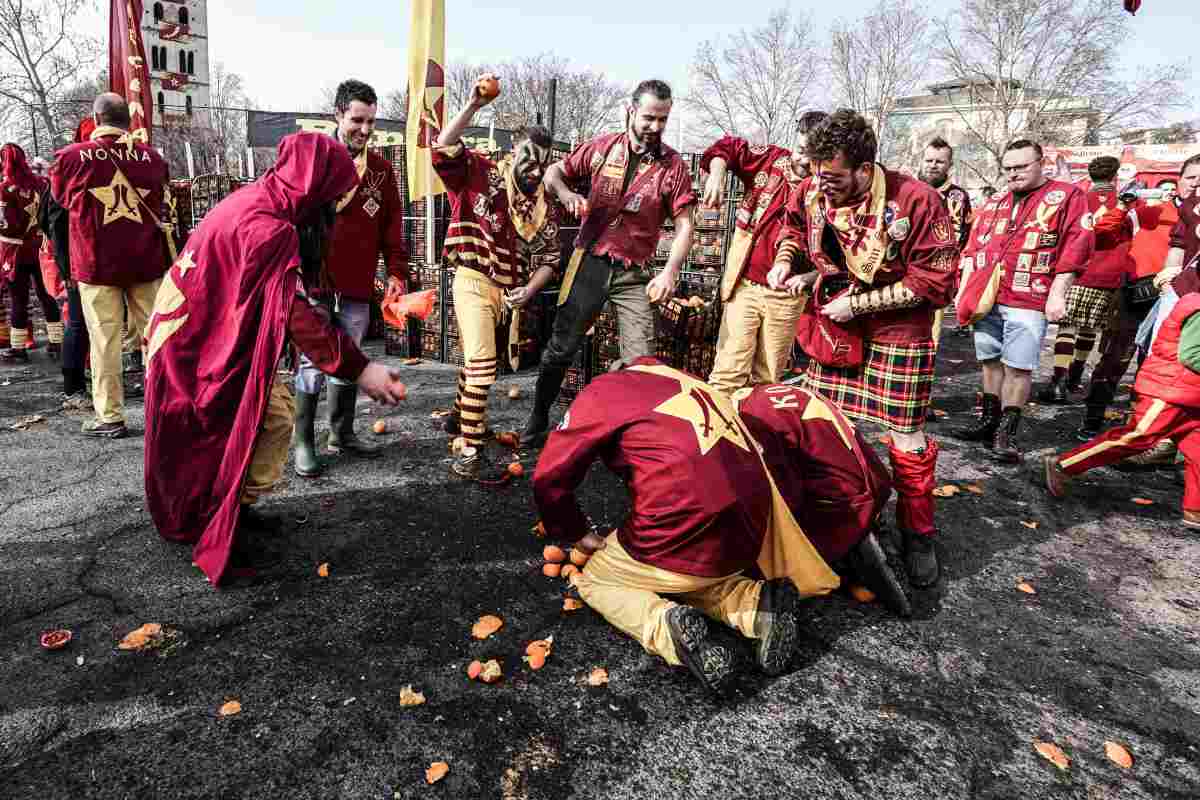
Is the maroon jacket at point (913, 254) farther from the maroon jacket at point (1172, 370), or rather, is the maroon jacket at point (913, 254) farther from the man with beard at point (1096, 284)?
the man with beard at point (1096, 284)

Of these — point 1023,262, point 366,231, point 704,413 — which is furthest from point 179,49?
point 704,413

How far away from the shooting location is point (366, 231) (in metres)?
4.62

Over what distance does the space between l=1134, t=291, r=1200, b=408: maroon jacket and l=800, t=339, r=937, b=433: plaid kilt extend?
5.72 feet

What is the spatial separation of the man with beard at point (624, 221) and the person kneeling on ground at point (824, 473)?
173 cm

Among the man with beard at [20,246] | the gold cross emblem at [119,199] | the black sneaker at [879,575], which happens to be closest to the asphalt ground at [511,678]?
the black sneaker at [879,575]

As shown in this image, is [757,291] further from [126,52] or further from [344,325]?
[126,52]

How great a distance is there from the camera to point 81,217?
497 centimetres

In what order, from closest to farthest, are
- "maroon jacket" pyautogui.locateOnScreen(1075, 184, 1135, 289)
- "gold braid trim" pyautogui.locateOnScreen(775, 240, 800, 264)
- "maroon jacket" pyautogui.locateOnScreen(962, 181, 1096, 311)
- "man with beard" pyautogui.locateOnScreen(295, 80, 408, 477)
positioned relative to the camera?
"gold braid trim" pyautogui.locateOnScreen(775, 240, 800, 264), "man with beard" pyautogui.locateOnScreen(295, 80, 408, 477), "maroon jacket" pyautogui.locateOnScreen(962, 181, 1096, 311), "maroon jacket" pyautogui.locateOnScreen(1075, 184, 1135, 289)

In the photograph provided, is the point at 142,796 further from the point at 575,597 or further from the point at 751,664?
the point at 751,664

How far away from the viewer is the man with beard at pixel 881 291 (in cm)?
314

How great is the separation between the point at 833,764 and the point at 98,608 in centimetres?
295

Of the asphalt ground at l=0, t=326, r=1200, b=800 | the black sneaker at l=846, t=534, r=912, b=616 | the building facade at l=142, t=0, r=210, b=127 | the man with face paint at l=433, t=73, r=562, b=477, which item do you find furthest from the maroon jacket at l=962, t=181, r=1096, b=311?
the building facade at l=142, t=0, r=210, b=127

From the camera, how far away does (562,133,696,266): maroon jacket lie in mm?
4605

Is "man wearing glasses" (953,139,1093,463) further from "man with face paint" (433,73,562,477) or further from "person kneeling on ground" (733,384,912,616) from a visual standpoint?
"man with face paint" (433,73,562,477)
